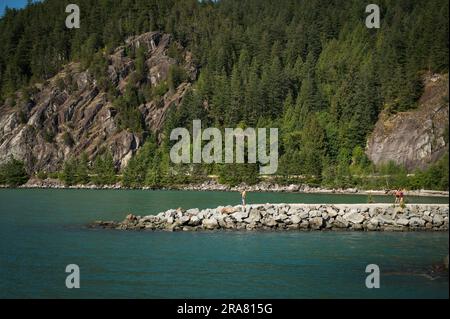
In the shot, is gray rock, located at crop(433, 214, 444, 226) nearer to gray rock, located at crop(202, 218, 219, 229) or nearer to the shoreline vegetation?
gray rock, located at crop(202, 218, 219, 229)

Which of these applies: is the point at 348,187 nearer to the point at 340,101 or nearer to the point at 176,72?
the point at 340,101

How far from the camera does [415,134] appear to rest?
4766 inches

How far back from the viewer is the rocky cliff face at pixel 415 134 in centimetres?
11706

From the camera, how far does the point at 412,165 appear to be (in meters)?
119

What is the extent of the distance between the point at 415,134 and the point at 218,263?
3758 inches

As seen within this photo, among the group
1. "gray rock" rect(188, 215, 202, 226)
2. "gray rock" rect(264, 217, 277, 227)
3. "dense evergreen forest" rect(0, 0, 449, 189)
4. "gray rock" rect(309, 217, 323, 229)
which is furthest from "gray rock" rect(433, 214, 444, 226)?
"dense evergreen forest" rect(0, 0, 449, 189)

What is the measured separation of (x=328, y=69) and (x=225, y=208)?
12707cm

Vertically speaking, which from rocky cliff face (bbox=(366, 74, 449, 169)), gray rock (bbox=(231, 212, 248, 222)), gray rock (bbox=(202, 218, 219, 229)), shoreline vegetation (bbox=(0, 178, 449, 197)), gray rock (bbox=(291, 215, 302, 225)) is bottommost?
shoreline vegetation (bbox=(0, 178, 449, 197))

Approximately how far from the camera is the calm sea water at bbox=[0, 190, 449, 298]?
27797 millimetres

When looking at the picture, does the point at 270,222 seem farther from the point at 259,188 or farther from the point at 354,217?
the point at 259,188

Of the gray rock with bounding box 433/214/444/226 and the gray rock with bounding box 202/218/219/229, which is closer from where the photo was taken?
the gray rock with bounding box 433/214/444/226

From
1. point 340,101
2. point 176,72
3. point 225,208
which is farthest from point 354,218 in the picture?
point 176,72

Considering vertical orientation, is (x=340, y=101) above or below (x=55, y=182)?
above

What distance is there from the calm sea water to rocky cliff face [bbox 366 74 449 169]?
76.0 metres
